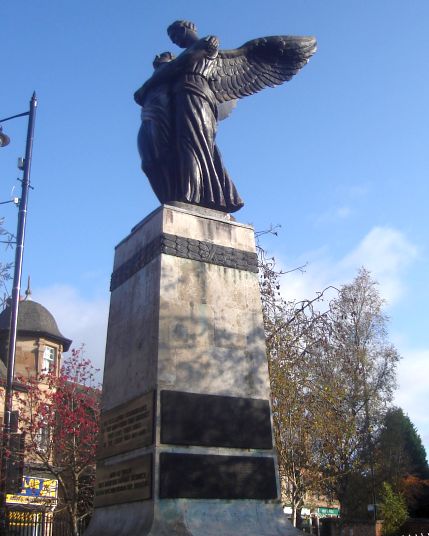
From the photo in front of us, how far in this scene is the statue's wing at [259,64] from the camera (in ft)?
33.2

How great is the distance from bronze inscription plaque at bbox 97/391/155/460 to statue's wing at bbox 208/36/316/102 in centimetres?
501

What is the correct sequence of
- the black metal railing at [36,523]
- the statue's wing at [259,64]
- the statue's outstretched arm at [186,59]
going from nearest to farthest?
the statue's outstretched arm at [186,59] < the statue's wing at [259,64] < the black metal railing at [36,523]

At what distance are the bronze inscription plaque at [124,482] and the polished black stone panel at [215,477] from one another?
0.73 ft

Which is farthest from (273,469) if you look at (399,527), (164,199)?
(399,527)

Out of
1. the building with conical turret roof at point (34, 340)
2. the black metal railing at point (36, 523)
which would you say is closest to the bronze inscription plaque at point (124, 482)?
the black metal railing at point (36, 523)

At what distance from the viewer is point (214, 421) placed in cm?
744

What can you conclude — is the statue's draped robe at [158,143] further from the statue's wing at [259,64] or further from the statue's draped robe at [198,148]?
the statue's wing at [259,64]

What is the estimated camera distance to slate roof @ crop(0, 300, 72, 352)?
1278 inches

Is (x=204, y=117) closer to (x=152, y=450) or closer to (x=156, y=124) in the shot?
(x=156, y=124)

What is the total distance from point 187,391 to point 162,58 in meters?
5.50

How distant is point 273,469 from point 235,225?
10.7 ft

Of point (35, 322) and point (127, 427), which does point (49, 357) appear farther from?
point (127, 427)

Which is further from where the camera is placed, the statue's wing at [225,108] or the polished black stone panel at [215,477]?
the statue's wing at [225,108]

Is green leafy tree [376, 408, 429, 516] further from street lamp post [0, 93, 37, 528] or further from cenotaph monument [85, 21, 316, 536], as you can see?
cenotaph monument [85, 21, 316, 536]
